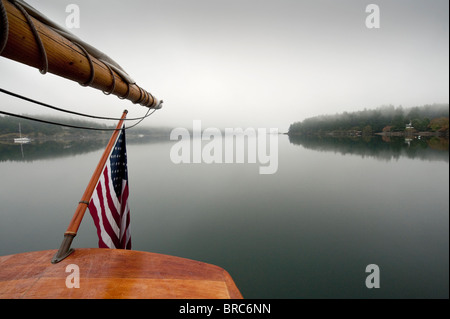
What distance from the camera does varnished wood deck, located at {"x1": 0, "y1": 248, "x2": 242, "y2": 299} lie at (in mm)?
1354

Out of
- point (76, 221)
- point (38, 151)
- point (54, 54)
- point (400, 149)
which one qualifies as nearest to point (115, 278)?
point (76, 221)

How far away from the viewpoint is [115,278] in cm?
148

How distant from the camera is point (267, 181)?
1730 centimetres

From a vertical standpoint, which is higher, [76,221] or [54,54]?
[54,54]

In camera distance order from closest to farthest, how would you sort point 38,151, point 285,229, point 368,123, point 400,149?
point 285,229, point 400,149, point 38,151, point 368,123

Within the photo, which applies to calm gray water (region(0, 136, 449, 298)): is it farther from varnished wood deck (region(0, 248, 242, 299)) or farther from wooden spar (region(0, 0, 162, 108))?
wooden spar (region(0, 0, 162, 108))

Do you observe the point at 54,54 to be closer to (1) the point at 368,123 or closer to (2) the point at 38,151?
(2) the point at 38,151

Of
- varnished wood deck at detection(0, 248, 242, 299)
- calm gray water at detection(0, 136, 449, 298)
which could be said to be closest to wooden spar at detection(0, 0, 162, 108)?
varnished wood deck at detection(0, 248, 242, 299)

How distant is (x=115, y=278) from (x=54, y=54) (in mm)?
1830

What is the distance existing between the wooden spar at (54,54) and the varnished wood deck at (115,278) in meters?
1.69

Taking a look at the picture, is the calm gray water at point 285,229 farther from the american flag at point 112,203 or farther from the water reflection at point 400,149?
the water reflection at point 400,149

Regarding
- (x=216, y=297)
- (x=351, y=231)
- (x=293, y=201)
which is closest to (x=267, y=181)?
(x=293, y=201)

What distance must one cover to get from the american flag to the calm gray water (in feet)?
7.00

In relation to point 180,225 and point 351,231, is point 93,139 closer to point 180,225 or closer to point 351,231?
point 180,225
